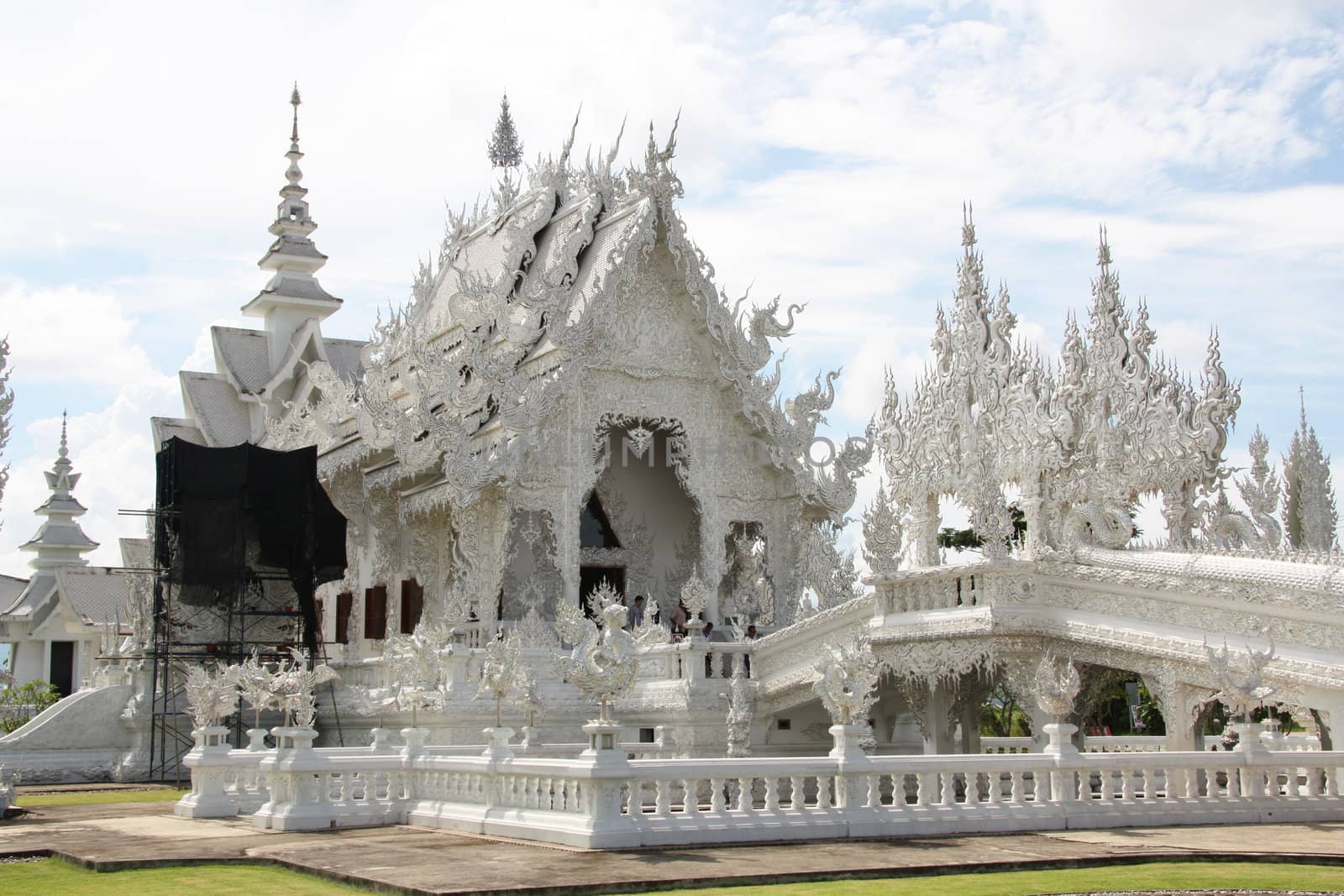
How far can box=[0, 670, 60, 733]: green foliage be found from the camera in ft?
88.2

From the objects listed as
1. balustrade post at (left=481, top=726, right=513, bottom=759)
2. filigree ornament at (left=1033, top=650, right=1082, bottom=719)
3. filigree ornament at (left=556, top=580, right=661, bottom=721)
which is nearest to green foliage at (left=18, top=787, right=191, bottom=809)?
balustrade post at (left=481, top=726, right=513, bottom=759)

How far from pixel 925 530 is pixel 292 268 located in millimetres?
16573

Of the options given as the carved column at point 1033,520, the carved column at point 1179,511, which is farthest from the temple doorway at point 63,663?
the carved column at point 1179,511

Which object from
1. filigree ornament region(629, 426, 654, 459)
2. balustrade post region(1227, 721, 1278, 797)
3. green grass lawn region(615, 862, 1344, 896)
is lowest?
green grass lawn region(615, 862, 1344, 896)

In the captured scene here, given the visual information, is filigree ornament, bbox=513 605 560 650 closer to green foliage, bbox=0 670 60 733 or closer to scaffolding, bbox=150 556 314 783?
scaffolding, bbox=150 556 314 783

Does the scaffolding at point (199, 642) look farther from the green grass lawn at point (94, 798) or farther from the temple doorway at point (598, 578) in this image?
the temple doorway at point (598, 578)

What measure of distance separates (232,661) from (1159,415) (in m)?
13.4

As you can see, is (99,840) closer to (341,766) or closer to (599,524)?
(341,766)

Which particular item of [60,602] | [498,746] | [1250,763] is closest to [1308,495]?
[1250,763]

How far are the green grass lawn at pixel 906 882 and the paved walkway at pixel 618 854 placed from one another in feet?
0.50

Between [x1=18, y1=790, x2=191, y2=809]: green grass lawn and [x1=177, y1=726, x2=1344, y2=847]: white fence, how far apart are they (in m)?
3.24

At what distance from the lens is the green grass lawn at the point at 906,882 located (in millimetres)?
8727

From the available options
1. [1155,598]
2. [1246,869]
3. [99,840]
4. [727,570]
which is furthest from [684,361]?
[1246,869]

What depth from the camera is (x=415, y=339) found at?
76.1 ft
